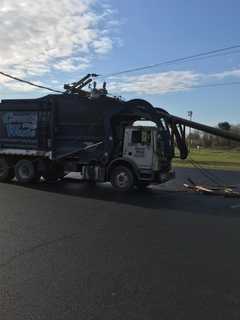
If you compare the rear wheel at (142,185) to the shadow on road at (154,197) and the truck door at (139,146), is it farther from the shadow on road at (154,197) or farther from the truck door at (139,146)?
the truck door at (139,146)

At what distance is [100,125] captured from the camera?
17.9m

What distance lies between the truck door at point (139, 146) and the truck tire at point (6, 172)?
5063mm

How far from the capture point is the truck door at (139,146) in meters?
17.4

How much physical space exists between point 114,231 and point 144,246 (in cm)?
142

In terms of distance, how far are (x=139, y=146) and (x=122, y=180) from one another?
1.36 meters

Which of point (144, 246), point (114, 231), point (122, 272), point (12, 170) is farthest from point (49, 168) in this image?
point (122, 272)

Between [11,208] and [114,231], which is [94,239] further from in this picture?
[11,208]

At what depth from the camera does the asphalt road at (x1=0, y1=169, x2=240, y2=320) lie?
5.25 m

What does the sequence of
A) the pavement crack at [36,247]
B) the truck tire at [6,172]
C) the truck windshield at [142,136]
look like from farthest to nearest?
the truck tire at [6,172], the truck windshield at [142,136], the pavement crack at [36,247]

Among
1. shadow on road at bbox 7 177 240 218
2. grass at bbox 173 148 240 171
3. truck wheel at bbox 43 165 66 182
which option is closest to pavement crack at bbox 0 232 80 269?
shadow on road at bbox 7 177 240 218

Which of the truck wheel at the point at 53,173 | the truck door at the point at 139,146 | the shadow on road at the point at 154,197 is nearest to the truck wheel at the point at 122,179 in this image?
the shadow on road at the point at 154,197

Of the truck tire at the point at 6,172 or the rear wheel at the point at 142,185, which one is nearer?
the rear wheel at the point at 142,185

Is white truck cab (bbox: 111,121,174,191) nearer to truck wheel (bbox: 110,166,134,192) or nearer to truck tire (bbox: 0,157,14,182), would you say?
truck wheel (bbox: 110,166,134,192)

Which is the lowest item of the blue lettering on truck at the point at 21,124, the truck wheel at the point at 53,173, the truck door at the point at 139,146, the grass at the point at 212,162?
the grass at the point at 212,162
